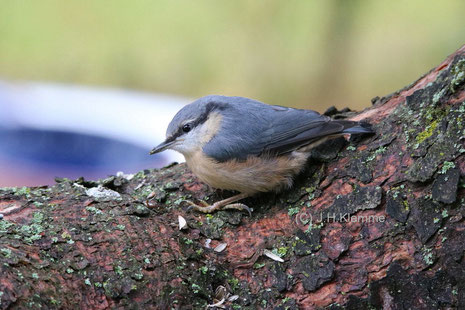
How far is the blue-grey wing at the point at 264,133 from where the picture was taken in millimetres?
2572

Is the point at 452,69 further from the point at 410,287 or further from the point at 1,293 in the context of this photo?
the point at 1,293

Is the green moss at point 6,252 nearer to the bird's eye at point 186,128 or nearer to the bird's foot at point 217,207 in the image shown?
the bird's foot at point 217,207

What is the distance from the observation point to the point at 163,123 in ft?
19.2

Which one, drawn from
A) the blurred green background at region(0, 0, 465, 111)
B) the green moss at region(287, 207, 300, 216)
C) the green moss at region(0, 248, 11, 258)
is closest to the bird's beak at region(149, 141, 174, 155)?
the green moss at region(287, 207, 300, 216)

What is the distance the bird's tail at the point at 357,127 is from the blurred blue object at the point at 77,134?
3.11m

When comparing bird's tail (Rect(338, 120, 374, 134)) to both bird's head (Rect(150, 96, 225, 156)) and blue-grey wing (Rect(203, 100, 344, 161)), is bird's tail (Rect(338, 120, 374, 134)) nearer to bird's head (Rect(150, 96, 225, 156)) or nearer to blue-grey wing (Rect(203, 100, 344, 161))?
blue-grey wing (Rect(203, 100, 344, 161))

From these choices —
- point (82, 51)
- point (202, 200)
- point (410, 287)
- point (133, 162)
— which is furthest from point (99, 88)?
point (410, 287)

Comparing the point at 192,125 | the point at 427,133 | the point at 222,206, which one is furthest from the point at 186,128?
the point at 427,133

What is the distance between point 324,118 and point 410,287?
0.98 metres

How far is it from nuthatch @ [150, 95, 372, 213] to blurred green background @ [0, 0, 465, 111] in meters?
3.83

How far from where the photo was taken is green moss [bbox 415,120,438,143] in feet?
6.96

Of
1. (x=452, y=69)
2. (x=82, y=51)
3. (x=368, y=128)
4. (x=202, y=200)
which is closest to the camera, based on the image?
(x=452, y=69)

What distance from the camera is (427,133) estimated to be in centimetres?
213

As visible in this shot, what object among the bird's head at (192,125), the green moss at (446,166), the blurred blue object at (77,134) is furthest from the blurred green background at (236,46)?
the green moss at (446,166)
